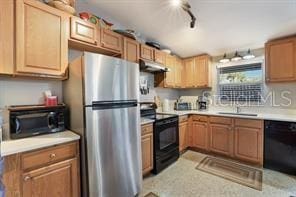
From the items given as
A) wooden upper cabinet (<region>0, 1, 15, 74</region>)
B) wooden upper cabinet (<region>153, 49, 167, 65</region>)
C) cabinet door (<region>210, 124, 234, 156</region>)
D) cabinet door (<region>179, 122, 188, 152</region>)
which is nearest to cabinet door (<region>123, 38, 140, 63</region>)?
wooden upper cabinet (<region>153, 49, 167, 65</region>)

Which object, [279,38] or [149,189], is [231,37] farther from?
[149,189]

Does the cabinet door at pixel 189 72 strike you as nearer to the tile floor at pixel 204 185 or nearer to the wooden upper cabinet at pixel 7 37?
the tile floor at pixel 204 185

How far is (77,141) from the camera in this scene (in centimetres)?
167

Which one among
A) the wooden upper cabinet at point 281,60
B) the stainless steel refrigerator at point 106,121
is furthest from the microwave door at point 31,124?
the wooden upper cabinet at point 281,60

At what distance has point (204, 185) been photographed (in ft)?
7.84

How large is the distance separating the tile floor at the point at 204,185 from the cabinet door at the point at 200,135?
2.92 feet

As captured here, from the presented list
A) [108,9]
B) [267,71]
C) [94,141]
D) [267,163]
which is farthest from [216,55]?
[94,141]

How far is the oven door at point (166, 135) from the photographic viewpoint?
2.71 m

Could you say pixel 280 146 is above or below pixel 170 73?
below

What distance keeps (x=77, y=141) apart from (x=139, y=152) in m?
0.82

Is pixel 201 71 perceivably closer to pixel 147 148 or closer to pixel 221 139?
pixel 221 139

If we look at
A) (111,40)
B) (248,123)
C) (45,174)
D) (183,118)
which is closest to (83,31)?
(111,40)

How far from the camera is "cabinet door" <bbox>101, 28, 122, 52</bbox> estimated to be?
232cm

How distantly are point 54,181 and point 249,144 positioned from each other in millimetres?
3084
